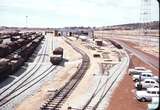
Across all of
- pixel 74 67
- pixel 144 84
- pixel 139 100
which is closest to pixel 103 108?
pixel 139 100

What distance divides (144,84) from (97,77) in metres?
12.2

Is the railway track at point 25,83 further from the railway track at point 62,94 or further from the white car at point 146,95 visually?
the white car at point 146,95

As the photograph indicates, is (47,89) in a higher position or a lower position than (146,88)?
lower

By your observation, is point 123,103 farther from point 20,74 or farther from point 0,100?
point 20,74

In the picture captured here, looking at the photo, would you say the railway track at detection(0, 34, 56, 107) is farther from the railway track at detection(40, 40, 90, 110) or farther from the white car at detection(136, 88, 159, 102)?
the white car at detection(136, 88, 159, 102)

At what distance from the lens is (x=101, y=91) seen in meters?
43.3

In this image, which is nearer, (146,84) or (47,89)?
(47,89)

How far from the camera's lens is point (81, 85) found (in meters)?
47.7

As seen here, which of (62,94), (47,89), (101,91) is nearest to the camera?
(62,94)

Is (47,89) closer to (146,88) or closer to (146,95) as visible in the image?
(146,88)

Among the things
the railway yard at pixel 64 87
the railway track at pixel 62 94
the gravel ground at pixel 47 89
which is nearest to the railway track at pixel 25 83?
the railway yard at pixel 64 87

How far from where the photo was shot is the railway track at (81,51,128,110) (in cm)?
3486

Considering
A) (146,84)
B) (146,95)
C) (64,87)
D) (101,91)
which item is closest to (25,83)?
(64,87)

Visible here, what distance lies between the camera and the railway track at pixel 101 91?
3486 centimetres
